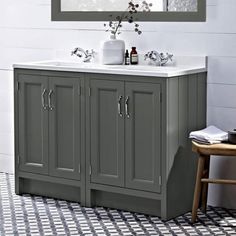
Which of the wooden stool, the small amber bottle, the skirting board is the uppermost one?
the small amber bottle

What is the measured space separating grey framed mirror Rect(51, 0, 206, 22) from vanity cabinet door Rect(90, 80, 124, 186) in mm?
694

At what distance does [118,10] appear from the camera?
18.7ft

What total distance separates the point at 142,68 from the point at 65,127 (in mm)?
683

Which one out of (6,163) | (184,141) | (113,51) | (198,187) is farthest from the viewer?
(6,163)

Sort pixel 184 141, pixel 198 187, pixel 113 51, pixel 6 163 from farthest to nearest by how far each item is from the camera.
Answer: pixel 6 163 < pixel 113 51 < pixel 184 141 < pixel 198 187

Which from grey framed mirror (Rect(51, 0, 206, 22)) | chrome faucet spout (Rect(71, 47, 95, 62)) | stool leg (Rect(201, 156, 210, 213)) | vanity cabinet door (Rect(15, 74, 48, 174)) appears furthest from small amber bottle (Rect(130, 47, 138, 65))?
stool leg (Rect(201, 156, 210, 213))

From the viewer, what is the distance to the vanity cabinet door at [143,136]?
16.1 ft

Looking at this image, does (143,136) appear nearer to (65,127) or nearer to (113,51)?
(65,127)

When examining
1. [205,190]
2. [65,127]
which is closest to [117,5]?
[65,127]

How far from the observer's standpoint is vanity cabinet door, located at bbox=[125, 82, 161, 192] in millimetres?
4914

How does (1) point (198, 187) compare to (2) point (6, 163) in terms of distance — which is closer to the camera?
(1) point (198, 187)

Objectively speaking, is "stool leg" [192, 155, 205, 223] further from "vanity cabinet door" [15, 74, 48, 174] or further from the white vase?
"vanity cabinet door" [15, 74, 48, 174]

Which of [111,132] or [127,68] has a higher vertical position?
[127,68]

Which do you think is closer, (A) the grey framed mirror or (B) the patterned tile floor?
(B) the patterned tile floor
